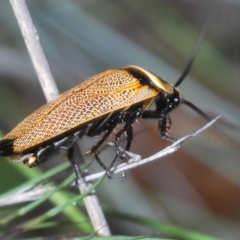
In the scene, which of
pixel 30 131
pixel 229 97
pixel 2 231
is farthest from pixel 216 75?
pixel 2 231

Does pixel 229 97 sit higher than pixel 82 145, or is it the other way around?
pixel 229 97

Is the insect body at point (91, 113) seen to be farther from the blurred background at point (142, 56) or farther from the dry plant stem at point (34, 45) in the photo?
the blurred background at point (142, 56)

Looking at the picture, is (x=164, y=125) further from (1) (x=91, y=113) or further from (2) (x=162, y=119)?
(1) (x=91, y=113)

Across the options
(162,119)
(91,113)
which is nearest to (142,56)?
(162,119)

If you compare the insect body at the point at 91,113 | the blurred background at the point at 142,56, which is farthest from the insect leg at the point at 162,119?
the blurred background at the point at 142,56

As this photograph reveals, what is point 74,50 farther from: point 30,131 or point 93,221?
point 93,221

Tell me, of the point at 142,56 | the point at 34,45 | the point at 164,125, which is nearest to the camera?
the point at 34,45

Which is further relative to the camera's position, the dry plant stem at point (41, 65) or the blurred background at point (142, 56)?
the blurred background at point (142, 56)
